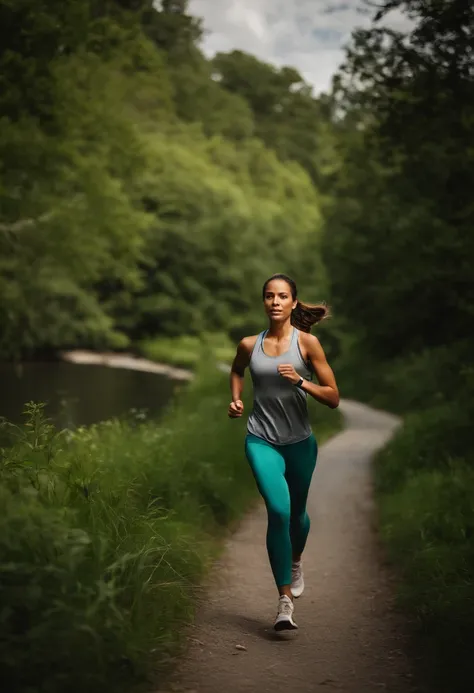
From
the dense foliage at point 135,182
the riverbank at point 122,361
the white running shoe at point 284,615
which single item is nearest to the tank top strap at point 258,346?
the white running shoe at point 284,615

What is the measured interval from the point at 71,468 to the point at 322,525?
153 inches

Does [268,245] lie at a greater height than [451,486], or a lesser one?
greater

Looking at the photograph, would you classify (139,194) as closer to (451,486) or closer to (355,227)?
(355,227)

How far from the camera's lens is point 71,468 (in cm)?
454

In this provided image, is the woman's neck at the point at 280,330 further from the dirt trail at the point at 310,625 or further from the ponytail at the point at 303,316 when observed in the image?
the dirt trail at the point at 310,625

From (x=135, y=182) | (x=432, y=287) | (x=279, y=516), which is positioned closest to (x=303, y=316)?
(x=279, y=516)

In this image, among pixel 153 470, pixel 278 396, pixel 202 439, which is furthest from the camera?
pixel 202 439

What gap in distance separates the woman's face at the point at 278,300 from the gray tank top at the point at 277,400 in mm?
133

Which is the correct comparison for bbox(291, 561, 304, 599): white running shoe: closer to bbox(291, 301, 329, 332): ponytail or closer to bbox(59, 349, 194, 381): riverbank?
bbox(291, 301, 329, 332): ponytail

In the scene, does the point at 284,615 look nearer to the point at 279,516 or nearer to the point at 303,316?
the point at 279,516

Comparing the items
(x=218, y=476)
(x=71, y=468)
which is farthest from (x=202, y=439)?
(x=71, y=468)

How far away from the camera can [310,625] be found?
4660 millimetres

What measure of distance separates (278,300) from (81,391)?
19.4 m

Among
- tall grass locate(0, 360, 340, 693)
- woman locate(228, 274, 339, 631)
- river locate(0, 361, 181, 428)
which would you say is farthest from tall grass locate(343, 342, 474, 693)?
river locate(0, 361, 181, 428)
